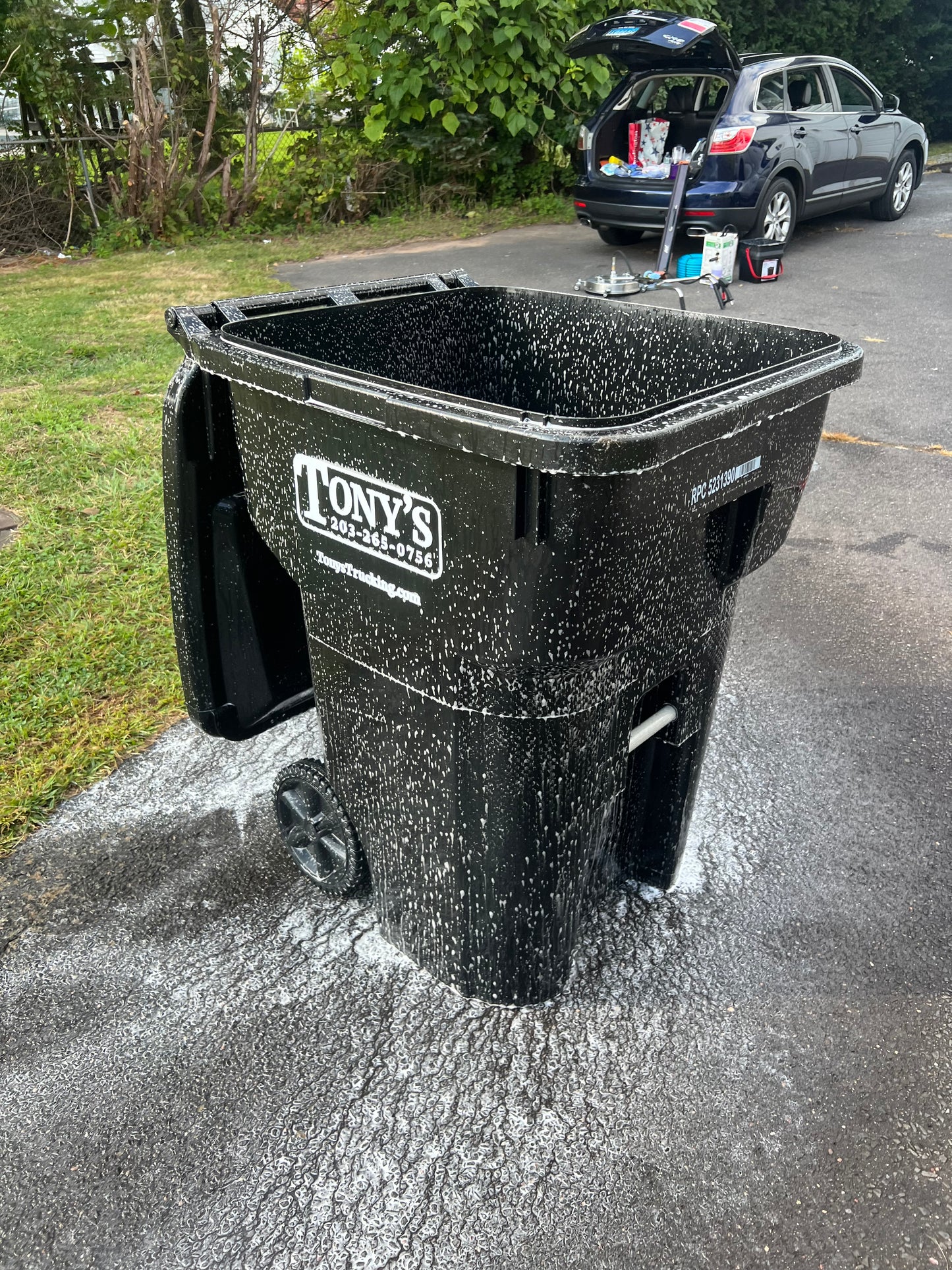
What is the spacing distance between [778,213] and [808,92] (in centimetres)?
120

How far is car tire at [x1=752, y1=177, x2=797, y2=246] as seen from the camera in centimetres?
736

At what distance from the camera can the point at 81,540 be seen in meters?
3.68

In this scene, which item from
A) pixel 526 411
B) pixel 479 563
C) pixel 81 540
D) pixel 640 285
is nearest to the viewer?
pixel 479 563

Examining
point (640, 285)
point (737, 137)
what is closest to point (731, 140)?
point (737, 137)

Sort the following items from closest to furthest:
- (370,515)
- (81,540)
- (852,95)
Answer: (370,515) → (81,540) → (852,95)

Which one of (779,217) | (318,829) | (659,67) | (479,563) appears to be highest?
(659,67)

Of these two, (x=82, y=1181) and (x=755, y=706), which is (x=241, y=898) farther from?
(x=755, y=706)

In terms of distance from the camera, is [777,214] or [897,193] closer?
[777,214]

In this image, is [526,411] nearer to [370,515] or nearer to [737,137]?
[370,515]

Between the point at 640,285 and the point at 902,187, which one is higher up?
the point at 640,285

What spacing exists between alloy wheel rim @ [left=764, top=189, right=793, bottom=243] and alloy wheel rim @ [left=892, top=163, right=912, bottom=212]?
220 cm

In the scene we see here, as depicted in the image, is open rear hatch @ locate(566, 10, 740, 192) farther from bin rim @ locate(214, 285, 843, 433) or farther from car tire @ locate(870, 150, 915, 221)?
bin rim @ locate(214, 285, 843, 433)

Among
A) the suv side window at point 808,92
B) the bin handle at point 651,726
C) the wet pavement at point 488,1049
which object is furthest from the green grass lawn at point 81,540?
the suv side window at point 808,92

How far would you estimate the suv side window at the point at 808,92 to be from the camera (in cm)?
773
